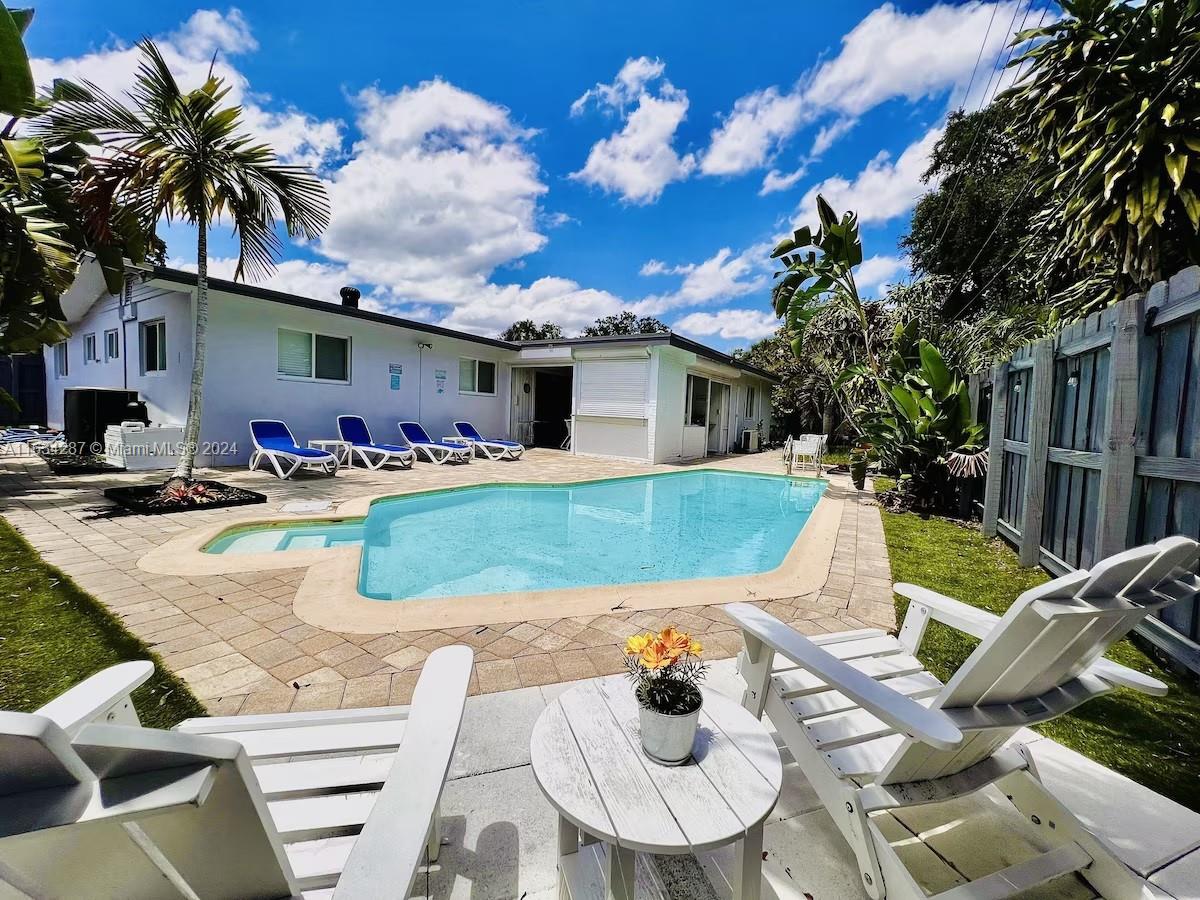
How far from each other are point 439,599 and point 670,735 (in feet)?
8.75

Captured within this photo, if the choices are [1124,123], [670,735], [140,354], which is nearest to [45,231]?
[140,354]

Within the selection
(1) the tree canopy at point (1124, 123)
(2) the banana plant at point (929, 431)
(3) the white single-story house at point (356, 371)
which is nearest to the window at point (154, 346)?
(3) the white single-story house at point (356, 371)

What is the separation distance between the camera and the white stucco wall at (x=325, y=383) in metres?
10.0

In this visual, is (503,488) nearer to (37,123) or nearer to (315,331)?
(315,331)

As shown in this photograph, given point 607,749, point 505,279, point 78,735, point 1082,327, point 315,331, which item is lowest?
point 607,749

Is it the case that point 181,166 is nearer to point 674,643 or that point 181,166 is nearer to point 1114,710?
point 674,643

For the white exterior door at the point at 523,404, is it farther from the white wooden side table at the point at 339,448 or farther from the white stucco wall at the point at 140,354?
the white stucco wall at the point at 140,354

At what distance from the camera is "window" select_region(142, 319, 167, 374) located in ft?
34.1

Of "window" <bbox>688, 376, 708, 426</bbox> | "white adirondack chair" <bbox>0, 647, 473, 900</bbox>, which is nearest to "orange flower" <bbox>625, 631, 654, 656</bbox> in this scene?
"white adirondack chair" <bbox>0, 647, 473, 900</bbox>

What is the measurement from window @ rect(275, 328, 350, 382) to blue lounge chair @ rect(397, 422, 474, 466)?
1.88 m

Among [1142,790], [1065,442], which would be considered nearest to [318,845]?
[1142,790]

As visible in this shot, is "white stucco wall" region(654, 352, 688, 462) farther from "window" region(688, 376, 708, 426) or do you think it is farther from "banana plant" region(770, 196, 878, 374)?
"banana plant" region(770, 196, 878, 374)

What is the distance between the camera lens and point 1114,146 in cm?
495

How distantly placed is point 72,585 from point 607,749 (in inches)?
176
